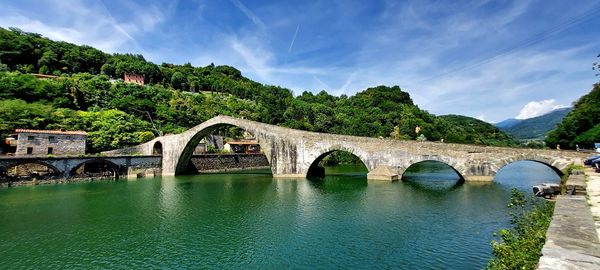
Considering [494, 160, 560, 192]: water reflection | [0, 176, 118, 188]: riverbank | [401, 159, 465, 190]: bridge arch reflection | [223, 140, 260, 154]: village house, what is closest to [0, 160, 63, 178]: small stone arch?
[0, 176, 118, 188]: riverbank

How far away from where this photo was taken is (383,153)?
101 ft

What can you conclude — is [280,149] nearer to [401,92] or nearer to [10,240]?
[10,240]

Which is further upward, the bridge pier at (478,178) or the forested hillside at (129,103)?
the forested hillside at (129,103)

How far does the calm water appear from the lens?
1102 cm

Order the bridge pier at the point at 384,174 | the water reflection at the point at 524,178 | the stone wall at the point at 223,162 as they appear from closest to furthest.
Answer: the water reflection at the point at 524,178
the bridge pier at the point at 384,174
the stone wall at the point at 223,162

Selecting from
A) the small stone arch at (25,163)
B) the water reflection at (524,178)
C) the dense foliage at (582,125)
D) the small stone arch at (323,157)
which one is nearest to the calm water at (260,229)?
the water reflection at (524,178)

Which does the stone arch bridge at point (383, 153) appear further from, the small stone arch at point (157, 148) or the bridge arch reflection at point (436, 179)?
the small stone arch at point (157, 148)

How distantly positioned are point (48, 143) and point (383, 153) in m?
36.8

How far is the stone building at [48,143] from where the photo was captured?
35.1 meters

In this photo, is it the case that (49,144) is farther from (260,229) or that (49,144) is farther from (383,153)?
(383,153)

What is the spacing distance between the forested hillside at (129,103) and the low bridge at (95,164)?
7961 mm

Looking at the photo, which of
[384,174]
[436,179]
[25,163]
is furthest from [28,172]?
[436,179]

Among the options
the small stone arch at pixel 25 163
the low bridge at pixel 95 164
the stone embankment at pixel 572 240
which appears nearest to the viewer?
the stone embankment at pixel 572 240

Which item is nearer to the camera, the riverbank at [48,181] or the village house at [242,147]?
the riverbank at [48,181]
